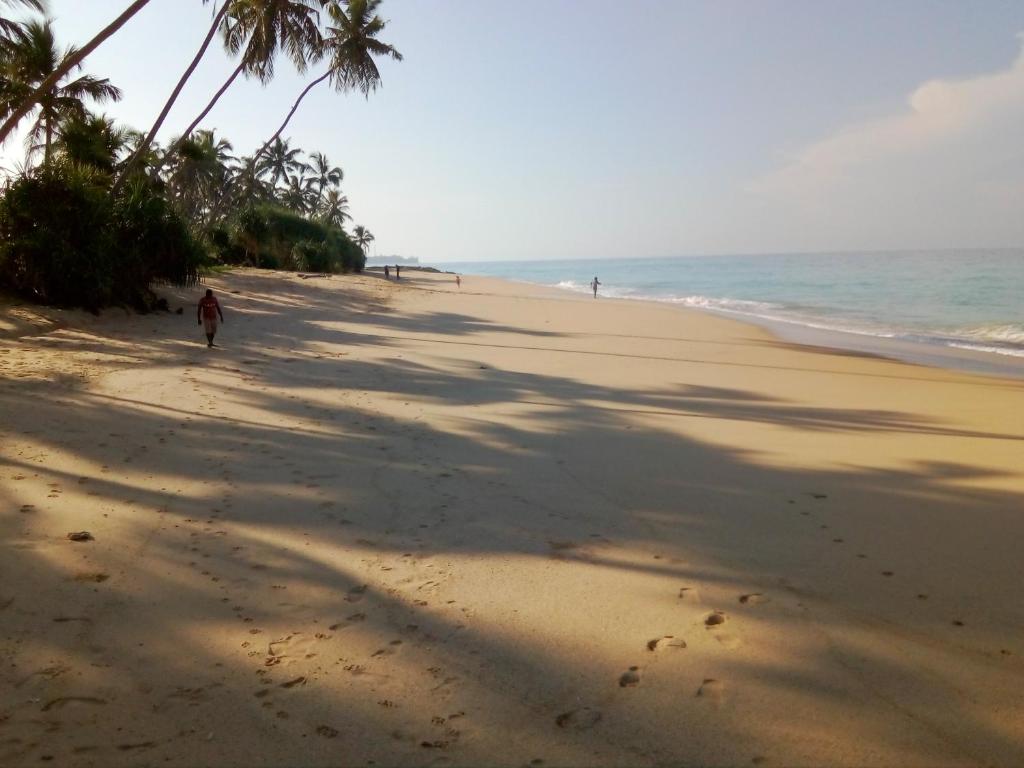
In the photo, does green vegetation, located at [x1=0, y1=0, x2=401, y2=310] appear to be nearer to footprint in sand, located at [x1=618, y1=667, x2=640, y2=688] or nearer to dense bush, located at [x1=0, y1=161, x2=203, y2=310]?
dense bush, located at [x1=0, y1=161, x2=203, y2=310]

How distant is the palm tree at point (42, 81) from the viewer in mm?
20906

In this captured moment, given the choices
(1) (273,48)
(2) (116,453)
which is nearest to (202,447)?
(2) (116,453)

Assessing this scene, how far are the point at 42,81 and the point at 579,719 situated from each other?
28719mm

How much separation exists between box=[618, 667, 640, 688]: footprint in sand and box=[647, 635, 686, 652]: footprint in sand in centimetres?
21

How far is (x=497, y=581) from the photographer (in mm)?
4062

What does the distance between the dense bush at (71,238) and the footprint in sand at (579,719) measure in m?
15.2

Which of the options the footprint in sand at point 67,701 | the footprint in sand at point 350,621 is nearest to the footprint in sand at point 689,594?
the footprint in sand at point 350,621

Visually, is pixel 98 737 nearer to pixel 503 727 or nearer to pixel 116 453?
pixel 503 727

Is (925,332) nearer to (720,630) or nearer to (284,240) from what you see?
(720,630)

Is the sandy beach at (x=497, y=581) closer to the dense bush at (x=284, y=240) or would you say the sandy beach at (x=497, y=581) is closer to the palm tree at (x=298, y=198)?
the dense bush at (x=284, y=240)

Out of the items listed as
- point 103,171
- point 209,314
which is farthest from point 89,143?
point 209,314

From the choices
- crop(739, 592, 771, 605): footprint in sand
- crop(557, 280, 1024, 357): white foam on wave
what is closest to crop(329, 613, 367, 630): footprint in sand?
crop(739, 592, 771, 605): footprint in sand

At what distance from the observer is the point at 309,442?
23.1 feet

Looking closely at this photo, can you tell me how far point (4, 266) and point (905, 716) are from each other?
17035mm
